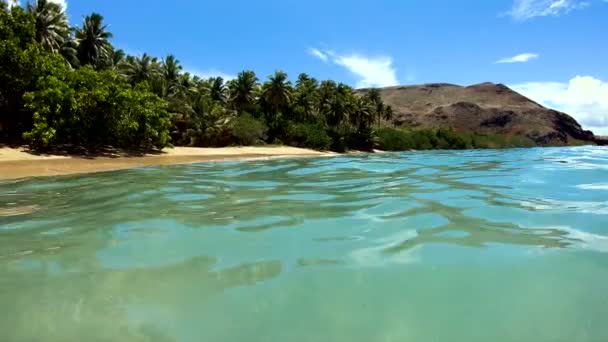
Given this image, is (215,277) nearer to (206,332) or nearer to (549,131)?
(206,332)

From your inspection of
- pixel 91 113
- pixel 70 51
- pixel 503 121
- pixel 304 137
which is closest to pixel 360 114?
pixel 304 137

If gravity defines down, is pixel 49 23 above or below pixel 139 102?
above

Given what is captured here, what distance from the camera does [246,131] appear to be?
5241cm

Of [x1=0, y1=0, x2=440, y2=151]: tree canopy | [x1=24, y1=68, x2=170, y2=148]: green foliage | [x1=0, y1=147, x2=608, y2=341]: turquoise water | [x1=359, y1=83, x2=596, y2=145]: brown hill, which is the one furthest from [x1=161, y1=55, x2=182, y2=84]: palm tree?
[x1=359, y1=83, x2=596, y2=145]: brown hill

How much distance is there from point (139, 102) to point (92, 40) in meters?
19.8

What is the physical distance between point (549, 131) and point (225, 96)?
132m

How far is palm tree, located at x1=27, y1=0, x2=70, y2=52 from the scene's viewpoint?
41.2 m

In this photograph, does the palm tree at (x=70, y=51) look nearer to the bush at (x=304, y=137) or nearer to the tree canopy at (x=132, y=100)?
the tree canopy at (x=132, y=100)

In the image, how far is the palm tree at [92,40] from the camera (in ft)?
160

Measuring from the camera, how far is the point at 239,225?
243 inches

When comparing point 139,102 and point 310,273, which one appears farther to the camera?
point 139,102

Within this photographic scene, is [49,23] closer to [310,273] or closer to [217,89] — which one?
[217,89]

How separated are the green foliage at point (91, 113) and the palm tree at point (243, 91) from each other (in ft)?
87.3

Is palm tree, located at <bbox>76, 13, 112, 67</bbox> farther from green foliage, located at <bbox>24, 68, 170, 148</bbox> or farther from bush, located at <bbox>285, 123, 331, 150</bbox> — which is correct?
bush, located at <bbox>285, 123, 331, 150</bbox>
